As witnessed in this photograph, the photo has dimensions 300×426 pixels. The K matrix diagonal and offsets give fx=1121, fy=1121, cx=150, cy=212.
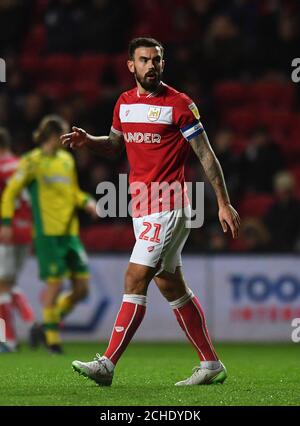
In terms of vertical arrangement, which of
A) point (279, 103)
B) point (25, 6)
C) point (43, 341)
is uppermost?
point (25, 6)

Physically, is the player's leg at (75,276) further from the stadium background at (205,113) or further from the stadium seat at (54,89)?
the stadium seat at (54,89)

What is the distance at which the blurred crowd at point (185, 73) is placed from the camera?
13.8 metres

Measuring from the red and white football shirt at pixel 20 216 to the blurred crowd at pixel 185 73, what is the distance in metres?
2.24

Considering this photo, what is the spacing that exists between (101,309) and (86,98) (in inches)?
164

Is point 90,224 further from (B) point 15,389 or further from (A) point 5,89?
(B) point 15,389

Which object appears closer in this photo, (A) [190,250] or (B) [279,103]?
(A) [190,250]

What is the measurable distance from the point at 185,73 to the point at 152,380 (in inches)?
328

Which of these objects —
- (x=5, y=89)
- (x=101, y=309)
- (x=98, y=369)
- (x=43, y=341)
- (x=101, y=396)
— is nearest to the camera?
(x=101, y=396)

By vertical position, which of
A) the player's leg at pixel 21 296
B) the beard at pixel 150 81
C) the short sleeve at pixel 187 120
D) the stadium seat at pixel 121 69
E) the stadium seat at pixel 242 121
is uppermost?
the stadium seat at pixel 121 69

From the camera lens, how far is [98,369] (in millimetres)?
6414

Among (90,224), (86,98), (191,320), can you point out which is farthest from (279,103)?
(191,320)

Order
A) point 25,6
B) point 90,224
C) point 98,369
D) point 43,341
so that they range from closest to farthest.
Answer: point 98,369, point 43,341, point 90,224, point 25,6

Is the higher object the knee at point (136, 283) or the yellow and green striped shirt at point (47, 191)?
the yellow and green striped shirt at point (47, 191)

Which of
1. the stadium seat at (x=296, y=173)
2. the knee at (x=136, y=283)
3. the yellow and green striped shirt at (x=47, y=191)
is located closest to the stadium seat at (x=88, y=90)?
the stadium seat at (x=296, y=173)
